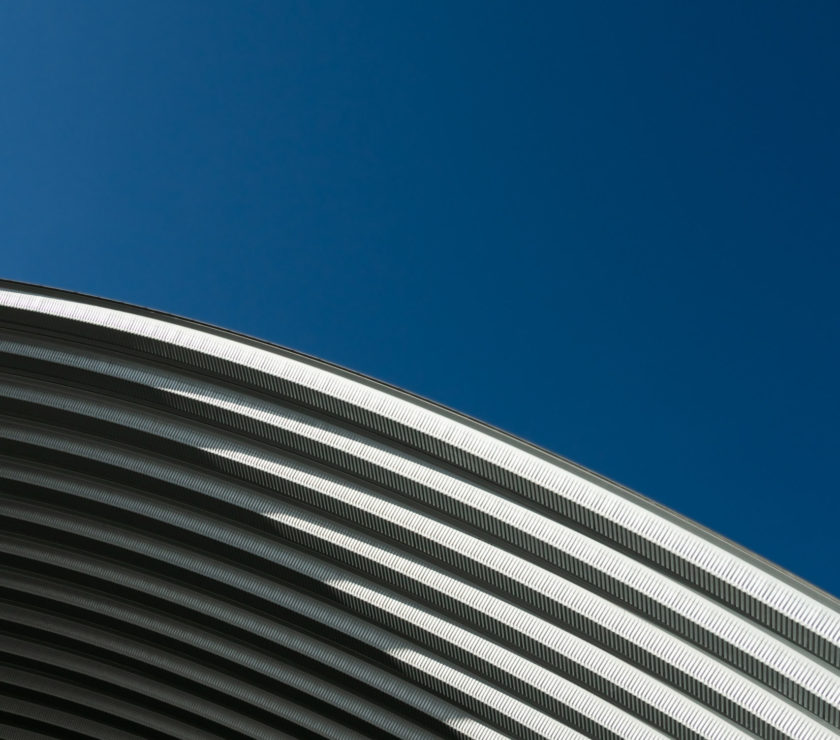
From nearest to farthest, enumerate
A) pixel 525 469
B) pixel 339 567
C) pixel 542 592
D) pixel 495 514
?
pixel 525 469 < pixel 495 514 < pixel 542 592 < pixel 339 567

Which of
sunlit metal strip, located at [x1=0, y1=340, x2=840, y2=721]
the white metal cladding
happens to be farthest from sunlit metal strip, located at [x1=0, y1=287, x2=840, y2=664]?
sunlit metal strip, located at [x1=0, y1=340, x2=840, y2=721]

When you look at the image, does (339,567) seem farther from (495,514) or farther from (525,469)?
(525,469)

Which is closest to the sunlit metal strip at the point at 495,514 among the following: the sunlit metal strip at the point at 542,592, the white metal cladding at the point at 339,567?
the white metal cladding at the point at 339,567

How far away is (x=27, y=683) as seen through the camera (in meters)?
28.2

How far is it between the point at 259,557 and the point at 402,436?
231 inches

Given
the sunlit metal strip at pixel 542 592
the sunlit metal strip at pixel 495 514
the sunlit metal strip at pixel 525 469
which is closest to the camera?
the sunlit metal strip at pixel 525 469

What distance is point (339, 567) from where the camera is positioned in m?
22.3

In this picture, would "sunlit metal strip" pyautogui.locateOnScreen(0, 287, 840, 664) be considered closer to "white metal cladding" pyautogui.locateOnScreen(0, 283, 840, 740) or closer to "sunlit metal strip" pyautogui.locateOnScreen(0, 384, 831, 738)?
"white metal cladding" pyautogui.locateOnScreen(0, 283, 840, 740)

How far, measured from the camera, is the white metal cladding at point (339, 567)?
18.3 meters

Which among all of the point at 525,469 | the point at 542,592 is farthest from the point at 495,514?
the point at 542,592

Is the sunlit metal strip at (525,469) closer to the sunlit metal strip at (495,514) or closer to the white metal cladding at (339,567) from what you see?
the white metal cladding at (339,567)

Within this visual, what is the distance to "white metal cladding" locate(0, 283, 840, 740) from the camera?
18.3 m

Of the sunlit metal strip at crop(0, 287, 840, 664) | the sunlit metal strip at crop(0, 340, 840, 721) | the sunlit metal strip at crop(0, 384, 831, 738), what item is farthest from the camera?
the sunlit metal strip at crop(0, 384, 831, 738)

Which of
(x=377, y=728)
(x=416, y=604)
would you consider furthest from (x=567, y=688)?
(x=377, y=728)
